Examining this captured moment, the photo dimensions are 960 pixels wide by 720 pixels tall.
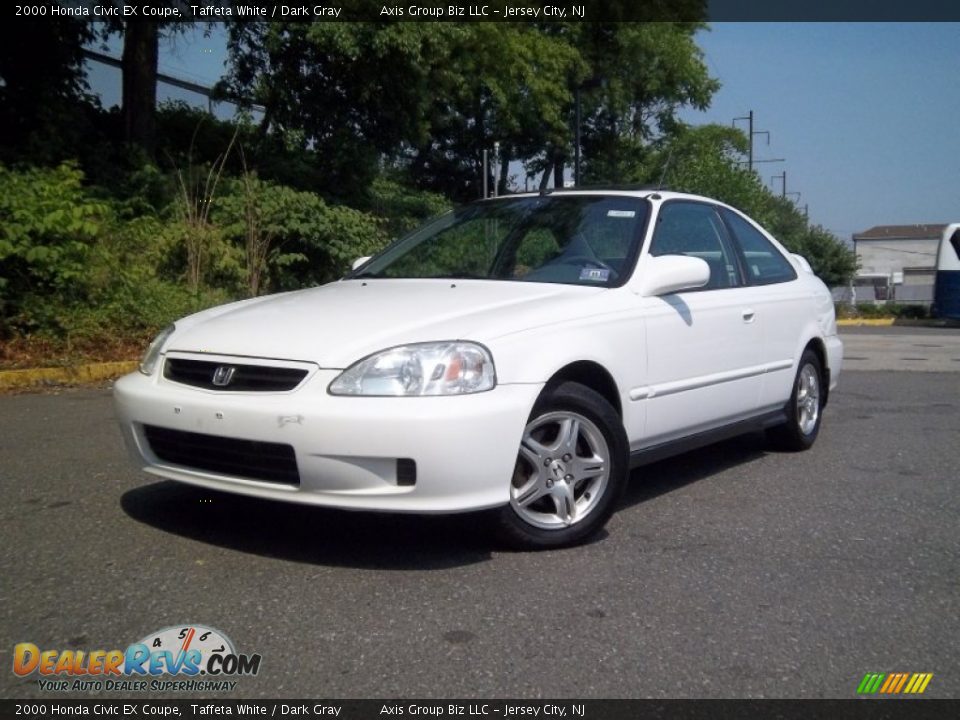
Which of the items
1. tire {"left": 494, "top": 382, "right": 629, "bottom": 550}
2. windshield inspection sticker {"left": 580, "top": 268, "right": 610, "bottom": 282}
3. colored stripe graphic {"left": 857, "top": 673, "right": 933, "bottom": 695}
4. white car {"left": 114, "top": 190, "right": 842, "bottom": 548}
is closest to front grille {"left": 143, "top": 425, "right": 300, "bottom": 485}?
white car {"left": 114, "top": 190, "right": 842, "bottom": 548}

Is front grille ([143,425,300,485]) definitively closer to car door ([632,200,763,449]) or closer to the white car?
the white car

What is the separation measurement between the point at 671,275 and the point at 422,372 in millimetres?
1490

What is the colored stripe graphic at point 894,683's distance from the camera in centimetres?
292

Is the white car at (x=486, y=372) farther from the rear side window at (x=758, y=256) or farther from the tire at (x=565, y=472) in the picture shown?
the rear side window at (x=758, y=256)

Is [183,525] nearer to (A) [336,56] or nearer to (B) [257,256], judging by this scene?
(B) [257,256]

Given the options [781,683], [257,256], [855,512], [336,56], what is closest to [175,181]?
[257,256]

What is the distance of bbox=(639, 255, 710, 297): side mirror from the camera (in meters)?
4.64

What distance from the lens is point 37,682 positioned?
112 inches

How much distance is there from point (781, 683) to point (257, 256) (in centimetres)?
1034

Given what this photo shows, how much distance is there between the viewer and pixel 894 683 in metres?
2.97

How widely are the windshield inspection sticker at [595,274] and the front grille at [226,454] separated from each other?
66.9 inches

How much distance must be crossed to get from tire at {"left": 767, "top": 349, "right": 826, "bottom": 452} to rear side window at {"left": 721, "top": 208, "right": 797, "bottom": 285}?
20.3 inches

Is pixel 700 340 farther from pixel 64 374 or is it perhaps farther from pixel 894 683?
pixel 64 374
